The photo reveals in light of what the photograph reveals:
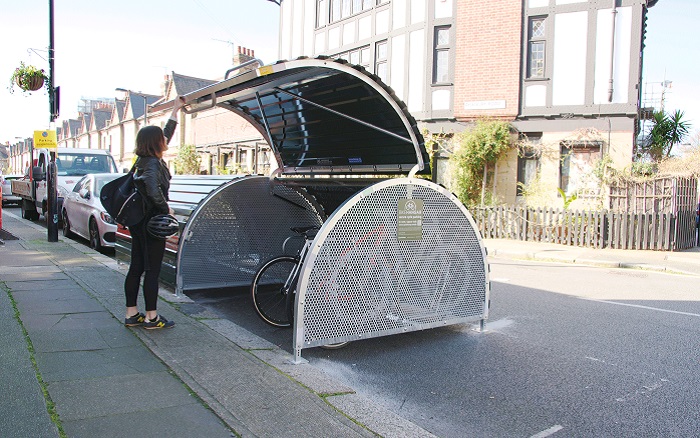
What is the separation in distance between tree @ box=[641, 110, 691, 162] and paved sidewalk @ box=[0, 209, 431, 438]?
19.4 metres

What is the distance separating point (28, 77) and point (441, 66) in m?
13.4

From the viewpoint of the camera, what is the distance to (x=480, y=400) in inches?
170

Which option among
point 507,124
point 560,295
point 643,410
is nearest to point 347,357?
point 643,410

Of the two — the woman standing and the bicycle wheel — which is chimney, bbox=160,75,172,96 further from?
the woman standing

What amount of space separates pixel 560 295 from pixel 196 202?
18.0ft

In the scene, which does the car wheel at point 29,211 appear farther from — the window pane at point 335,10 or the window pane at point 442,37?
the window pane at point 442,37

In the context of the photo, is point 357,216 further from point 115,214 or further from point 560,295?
point 560,295

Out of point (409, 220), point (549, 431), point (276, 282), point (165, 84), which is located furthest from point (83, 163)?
point (165, 84)

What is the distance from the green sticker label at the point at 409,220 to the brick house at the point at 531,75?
541 inches

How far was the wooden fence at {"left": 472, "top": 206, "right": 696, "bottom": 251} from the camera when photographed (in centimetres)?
1470

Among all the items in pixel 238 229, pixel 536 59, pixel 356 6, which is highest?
pixel 356 6

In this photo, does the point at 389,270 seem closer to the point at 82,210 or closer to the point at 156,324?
the point at 156,324

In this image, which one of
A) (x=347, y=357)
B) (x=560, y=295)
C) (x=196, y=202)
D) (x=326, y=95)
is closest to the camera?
(x=347, y=357)

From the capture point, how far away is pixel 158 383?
3.97m
